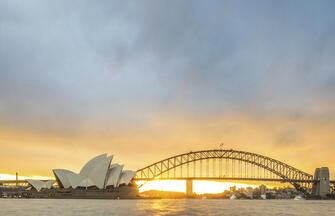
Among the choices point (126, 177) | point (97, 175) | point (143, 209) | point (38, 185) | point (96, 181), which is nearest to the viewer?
point (143, 209)

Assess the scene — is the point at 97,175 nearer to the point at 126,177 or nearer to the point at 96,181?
the point at 96,181

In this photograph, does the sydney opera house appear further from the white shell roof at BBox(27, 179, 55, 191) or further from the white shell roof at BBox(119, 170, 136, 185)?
the white shell roof at BBox(27, 179, 55, 191)

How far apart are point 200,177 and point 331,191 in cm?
7812

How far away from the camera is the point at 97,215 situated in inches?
2106

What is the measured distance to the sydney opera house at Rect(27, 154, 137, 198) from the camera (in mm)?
122188

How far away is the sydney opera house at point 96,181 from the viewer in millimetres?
122188

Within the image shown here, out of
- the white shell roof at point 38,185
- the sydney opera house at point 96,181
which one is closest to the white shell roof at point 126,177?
the sydney opera house at point 96,181

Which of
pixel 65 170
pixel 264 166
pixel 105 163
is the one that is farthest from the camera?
pixel 264 166

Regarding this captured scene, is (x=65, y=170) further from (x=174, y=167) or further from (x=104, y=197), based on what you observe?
(x=174, y=167)

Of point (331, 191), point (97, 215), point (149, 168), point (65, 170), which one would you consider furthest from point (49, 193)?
point (331, 191)

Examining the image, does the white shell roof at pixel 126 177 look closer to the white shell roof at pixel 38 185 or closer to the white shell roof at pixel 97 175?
the white shell roof at pixel 97 175

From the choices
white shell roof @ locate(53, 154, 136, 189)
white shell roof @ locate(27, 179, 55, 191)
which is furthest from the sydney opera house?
white shell roof @ locate(27, 179, 55, 191)

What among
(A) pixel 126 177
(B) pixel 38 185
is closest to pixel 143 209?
(A) pixel 126 177

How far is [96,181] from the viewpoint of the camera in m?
125
